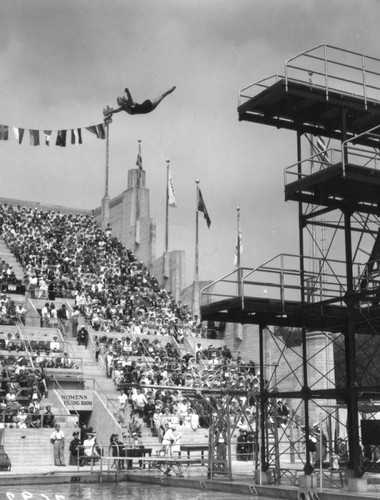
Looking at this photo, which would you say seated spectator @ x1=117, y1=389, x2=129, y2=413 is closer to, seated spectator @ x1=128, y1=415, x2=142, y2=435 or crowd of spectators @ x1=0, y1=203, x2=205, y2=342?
seated spectator @ x1=128, y1=415, x2=142, y2=435

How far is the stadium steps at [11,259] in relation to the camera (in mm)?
54062

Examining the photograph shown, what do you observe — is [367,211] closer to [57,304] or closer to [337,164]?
[337,164]

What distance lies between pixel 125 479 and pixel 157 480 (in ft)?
5.95

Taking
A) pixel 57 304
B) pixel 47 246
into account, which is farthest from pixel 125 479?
pixel 47 246

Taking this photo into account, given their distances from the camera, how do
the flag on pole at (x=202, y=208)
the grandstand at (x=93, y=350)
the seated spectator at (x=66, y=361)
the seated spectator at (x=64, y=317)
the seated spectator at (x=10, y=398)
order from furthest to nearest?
the flag on pole at (x=202, y=208) < the seated spectator at (x=64, y=317) < the seated spectator at (x=66, y=361) < the grandstand at (x=93, y=350) < the seated spectator at (x=10, y=398)

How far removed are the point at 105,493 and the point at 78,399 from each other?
1446 cm

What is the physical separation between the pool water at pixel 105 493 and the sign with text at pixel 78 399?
430 inches

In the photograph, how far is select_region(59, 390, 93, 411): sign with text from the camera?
3788 centimetres

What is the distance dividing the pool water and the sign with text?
35.8ft

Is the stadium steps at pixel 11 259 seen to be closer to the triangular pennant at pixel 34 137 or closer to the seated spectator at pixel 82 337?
the triangular pennant at pixel 34 137

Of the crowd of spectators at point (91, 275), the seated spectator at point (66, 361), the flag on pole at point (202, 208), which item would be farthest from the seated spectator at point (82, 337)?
the flag on pole at point (202, 208)

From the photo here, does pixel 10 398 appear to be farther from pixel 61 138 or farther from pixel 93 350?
pixel 61 138

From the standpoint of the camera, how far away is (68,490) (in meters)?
24.8

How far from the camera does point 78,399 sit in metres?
38.3
